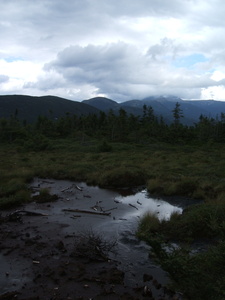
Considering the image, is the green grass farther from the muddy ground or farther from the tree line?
the tree line

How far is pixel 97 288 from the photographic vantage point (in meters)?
9.02

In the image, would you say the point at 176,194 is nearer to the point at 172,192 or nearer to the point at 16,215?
the point at 172,192

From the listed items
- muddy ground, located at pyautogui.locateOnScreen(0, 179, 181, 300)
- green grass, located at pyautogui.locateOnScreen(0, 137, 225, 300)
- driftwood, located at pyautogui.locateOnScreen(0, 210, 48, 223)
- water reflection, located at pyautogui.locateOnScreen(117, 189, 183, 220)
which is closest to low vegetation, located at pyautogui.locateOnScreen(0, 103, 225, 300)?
green grass, located at pyautogui.locateOnScreen(0, 137, 225, 300)

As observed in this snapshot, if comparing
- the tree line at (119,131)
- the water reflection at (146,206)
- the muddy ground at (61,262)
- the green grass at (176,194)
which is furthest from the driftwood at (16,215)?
the tree line at (119,131)

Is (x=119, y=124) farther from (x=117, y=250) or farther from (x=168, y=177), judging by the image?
(x=117, y=250)

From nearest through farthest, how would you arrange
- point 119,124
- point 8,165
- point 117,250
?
point 117,250 → point 8,165 → point 119,124

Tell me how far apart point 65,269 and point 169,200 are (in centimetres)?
1142

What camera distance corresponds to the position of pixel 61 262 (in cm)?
1059

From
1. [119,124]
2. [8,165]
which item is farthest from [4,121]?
[8,165]

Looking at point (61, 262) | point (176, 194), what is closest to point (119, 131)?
point (176, 194)

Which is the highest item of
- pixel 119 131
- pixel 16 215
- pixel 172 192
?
pixel 119 131

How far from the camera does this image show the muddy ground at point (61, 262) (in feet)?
28.8

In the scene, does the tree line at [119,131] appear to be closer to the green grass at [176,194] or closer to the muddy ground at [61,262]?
the green grass at [176,194]

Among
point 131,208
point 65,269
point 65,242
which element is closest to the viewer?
point 65,269
